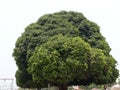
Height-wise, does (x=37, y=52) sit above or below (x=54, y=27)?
below

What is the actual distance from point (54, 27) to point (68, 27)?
29.6 inches

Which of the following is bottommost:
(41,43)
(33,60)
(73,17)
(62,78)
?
(62,78)

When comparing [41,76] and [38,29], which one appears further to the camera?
[38,29]

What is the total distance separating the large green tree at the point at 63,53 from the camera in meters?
15.1

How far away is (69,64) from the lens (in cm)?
1509

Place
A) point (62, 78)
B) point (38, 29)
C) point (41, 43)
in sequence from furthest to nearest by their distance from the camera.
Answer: point (38, 29) < point (41, 43) < point (62, 78)

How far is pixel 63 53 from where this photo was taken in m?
15.5

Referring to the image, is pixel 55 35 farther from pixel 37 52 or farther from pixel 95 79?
pixel 95 79

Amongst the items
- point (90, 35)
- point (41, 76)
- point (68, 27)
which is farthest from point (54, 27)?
point (41, 76)

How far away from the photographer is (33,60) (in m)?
15.5

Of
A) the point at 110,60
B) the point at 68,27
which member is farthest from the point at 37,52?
the point at 110,60

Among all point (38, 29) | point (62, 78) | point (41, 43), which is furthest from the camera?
A: point (38, 29)

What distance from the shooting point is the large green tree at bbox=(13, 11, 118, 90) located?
15117mm

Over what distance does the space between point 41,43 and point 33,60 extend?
1.29 m
